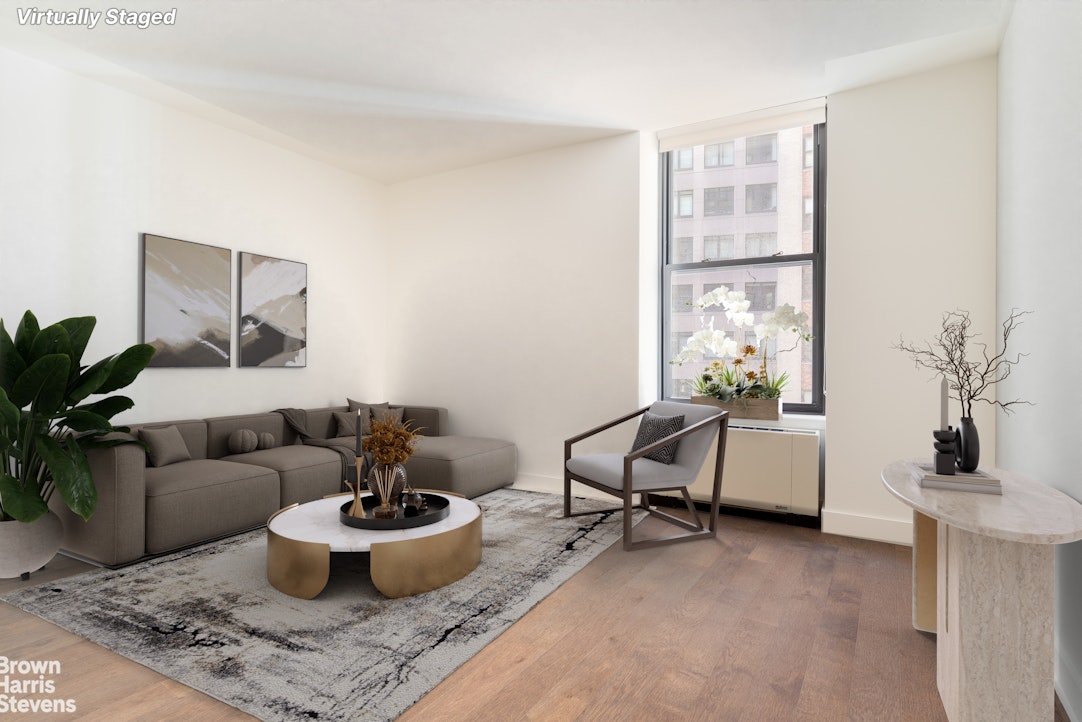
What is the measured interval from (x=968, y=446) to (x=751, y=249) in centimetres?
289

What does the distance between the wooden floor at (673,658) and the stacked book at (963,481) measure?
72 centimetres

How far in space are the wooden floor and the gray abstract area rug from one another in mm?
74

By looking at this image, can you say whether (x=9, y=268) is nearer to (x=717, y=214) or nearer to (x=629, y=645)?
(x=629, y=645)

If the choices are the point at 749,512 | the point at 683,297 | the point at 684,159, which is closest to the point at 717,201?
the point at 684,159

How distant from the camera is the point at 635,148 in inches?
183

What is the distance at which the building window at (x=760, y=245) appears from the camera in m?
→ 4.53

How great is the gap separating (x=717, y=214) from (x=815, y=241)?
786 mm

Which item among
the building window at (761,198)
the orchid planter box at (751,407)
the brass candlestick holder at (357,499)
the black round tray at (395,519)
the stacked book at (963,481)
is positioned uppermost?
the building window at (761,198)

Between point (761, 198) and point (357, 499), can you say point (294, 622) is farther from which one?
point (761, 198)

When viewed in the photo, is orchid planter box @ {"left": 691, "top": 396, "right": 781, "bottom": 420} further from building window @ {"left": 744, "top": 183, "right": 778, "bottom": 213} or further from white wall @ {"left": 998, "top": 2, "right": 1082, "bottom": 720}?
building window @ {"left": 744, "top": 183, "right": 778, "bottom": 213}

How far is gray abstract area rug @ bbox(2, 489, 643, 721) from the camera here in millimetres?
1938

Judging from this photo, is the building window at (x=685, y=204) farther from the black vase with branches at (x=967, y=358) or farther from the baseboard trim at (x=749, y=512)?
the baseboard trim at (x=749, y=512)

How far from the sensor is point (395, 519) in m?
2.82

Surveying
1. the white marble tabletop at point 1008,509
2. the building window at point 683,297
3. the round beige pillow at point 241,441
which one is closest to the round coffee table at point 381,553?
the round beige pillow at point 241,441
